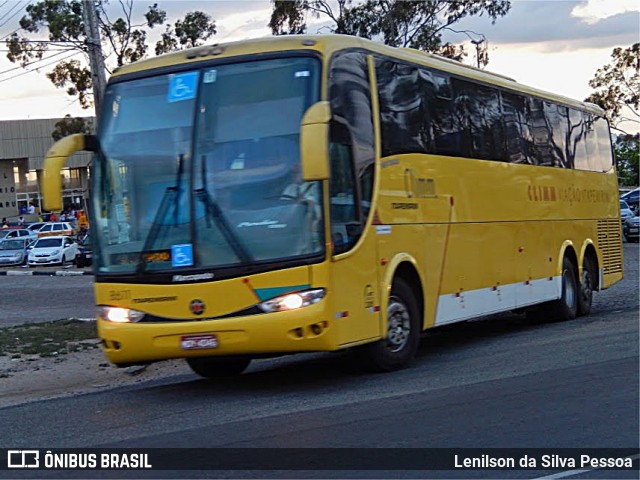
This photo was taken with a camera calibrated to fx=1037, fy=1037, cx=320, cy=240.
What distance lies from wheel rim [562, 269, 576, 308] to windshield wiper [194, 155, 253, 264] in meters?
8.33

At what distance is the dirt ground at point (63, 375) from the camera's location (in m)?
12.1

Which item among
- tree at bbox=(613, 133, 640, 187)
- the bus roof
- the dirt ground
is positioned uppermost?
tree at bbox=(613, 133, 640, 187)

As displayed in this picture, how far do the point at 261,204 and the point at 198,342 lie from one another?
1.47m

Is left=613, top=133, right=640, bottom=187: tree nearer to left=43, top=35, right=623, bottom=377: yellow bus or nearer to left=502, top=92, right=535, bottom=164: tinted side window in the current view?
left=502, top=92, right=535, bottom=164: tinted side window

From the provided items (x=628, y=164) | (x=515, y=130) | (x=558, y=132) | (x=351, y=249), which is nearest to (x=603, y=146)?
(x=558, y=132)

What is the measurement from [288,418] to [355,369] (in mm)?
2594

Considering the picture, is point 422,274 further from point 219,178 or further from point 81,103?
point 81,103

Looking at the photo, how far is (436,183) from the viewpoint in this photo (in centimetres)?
1252

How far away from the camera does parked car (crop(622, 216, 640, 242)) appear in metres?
41.3

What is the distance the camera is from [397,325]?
11.3 metres

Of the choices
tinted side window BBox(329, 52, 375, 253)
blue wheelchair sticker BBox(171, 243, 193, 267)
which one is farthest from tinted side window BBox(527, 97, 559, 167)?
blue wheelchair sticker BBox(171, 243, 193, 267)

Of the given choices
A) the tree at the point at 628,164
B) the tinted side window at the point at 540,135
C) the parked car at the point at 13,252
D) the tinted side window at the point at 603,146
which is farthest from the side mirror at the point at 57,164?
the tree at the point at 628,164

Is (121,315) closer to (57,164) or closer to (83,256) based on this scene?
(57,164)

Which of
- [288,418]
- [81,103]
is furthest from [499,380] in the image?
[81,103]
